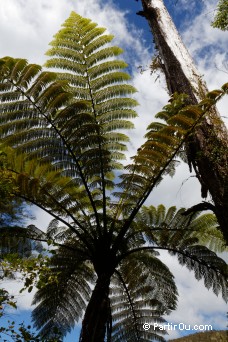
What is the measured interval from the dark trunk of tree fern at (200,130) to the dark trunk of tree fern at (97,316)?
160cm

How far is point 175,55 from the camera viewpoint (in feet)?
15.3

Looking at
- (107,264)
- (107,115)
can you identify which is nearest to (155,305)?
(107,264)

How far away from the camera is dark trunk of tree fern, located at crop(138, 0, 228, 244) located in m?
3.45

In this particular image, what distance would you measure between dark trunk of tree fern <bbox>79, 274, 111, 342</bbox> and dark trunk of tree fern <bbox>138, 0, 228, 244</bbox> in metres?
1.60

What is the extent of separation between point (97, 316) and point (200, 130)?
7.61ft

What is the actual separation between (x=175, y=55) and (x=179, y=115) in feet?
3.75

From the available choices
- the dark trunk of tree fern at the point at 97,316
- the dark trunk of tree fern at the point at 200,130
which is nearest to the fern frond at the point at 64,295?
the dark trunk of tree fern at the point at 97,316

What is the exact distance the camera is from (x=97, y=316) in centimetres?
419

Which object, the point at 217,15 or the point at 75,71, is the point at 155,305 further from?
the point at 217,15

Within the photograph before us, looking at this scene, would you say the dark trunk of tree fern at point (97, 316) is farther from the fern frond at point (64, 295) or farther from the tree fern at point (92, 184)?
the fern frond at point (64, 295)
